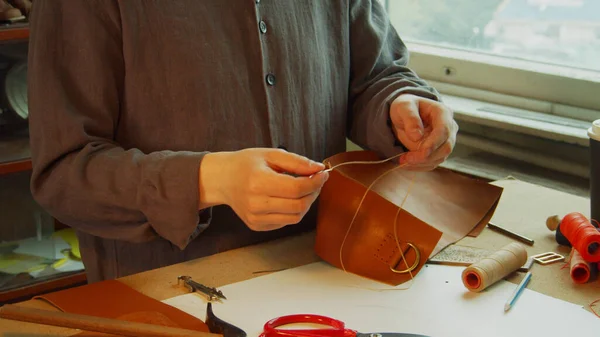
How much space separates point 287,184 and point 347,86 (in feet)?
1.23

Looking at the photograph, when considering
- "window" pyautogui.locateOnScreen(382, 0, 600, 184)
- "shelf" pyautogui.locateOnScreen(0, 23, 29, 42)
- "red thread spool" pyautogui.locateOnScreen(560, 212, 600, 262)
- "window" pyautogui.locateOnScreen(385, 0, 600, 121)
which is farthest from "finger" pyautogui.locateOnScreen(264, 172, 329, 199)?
"shelf" pyautogui.locateOnScreen(0, 23, 29, 42)

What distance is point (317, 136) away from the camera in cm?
111

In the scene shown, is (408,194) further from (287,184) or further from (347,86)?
(287,184)

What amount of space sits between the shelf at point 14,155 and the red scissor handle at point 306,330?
114 centimetres

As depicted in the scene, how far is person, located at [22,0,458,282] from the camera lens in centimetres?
87

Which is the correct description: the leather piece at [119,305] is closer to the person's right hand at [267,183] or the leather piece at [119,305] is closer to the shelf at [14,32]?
the person's right hand at [267,183]

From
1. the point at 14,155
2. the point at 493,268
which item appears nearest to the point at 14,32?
the point at 14,155

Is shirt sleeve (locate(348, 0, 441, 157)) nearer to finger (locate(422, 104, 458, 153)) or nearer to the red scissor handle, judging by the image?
finger (locate(422, 104, 458, 153))

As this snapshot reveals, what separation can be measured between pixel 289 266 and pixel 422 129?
0.25 metres

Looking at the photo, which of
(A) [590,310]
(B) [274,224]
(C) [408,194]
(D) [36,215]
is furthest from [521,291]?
(D) [36,215]

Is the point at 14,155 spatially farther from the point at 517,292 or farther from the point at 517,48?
the point at 517,292

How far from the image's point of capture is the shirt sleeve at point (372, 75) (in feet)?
3.62

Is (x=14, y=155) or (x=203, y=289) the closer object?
(x=203, y=289)

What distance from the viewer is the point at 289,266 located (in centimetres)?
101
